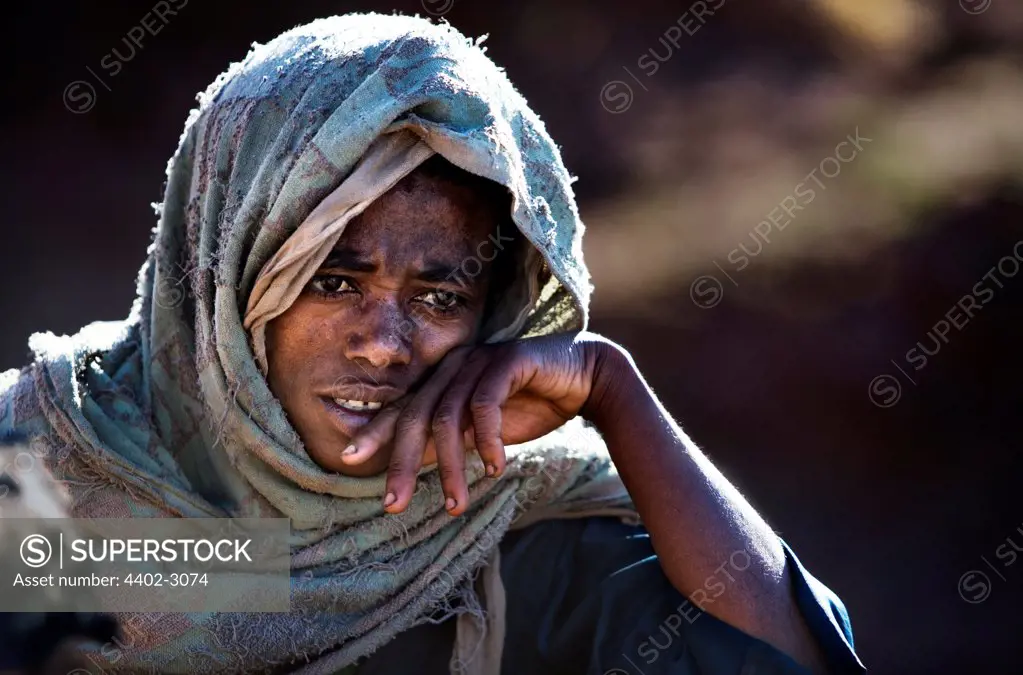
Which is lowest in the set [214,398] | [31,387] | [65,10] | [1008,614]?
Result: [1008,614]

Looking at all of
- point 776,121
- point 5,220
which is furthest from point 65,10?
point 776,121

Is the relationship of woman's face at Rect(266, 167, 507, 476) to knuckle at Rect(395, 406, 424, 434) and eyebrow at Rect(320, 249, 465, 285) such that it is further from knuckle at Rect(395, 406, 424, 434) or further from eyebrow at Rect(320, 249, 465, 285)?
knuckle at Rect(395, 406, 424, 434)

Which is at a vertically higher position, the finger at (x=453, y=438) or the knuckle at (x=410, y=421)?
the knuckle at (x=410, y=421)

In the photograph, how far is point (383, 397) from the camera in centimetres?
246

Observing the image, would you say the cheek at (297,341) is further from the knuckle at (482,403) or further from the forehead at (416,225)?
the knuckle at (482,403)

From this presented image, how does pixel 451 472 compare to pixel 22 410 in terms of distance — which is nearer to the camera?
pixel 451 472

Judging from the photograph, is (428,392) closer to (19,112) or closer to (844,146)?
(844,146)

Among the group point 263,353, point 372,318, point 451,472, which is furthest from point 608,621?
point 263,353

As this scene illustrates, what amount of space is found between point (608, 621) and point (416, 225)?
96cm

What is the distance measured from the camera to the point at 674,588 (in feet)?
8.61

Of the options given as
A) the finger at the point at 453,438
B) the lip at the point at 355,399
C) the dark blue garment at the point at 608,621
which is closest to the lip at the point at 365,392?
the lip at the point at 355,399

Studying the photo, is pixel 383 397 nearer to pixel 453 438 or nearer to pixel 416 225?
pixel 453 438

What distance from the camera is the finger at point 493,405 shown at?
2289 mm

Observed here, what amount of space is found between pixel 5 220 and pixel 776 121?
3447 millimetres
